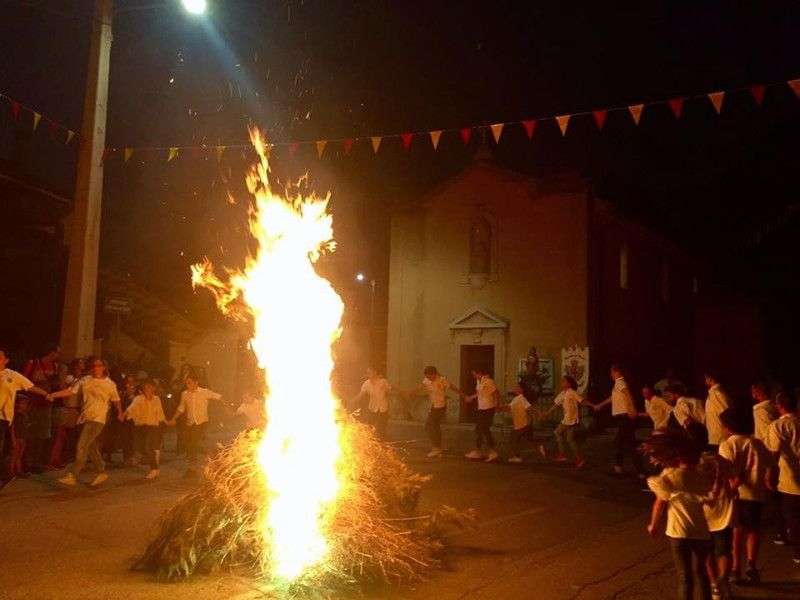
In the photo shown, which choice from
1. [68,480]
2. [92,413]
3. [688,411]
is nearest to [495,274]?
[688,411]

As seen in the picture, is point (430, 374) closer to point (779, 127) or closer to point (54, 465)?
point (54, 465)

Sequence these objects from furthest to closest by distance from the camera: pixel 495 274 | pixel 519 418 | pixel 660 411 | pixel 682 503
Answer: pixel 495 274 < pixel 519 418 < pixel 660 411 < pixel 682 503

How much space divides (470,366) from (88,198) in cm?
1712

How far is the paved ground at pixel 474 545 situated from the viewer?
6.09 metres

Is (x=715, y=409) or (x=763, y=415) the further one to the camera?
(x=715, y=409)

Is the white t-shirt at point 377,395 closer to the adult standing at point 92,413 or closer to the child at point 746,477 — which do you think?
the adult standing at point 92,413

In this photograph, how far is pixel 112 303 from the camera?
1639 centimetres

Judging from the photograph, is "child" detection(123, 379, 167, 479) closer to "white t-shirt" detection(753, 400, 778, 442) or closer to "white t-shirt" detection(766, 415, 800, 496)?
"white t-shirt" detection(753, 400, 778, 442)

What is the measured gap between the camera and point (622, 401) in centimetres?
1303

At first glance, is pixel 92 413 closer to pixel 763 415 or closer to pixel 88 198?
pixel 88 198

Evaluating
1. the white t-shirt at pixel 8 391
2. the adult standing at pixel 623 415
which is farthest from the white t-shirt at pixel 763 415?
the white t-shirt at pixel 8 391

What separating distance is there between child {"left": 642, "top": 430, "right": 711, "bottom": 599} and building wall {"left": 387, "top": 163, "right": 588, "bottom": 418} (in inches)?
792

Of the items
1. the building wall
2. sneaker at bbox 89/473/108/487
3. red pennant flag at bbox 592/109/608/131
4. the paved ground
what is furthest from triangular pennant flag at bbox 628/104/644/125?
the building wall

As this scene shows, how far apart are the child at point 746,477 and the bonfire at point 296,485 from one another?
2.54 m
